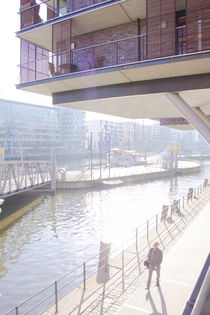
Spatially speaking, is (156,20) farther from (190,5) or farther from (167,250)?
(167,250)

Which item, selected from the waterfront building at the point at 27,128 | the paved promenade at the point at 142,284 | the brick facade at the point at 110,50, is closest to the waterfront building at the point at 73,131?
the waterfront building at the point at 27,128

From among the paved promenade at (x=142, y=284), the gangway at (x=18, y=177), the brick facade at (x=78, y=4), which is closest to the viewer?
the paved promenade at (x=142, y=284)

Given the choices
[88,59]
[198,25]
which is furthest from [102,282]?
[198,25]

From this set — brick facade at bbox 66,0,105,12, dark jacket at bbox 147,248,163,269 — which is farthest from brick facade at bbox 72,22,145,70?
dark jacket at bbox 147,248,163,269

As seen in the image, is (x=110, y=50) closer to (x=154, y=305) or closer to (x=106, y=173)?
(x=154, y=305)

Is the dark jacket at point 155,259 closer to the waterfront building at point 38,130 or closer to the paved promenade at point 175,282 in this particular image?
the paved promenade at point 175,282

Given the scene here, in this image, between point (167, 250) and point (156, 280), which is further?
point (167, 250)

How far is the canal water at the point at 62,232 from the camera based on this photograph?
12.8 meters

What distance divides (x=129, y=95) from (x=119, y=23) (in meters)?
2.97

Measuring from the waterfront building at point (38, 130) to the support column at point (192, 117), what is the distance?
87.1 m

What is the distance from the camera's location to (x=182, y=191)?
38500 mm

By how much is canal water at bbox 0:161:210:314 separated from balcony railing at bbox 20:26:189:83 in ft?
28.9

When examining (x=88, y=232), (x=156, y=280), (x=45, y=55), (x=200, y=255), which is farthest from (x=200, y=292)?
(x=88, y=232)

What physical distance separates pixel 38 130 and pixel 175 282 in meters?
115
